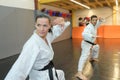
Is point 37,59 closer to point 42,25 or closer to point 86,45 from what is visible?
point 42,25

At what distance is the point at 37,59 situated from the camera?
5.04 feet

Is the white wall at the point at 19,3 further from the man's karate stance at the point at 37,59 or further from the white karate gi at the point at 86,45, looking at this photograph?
the man's karate stance at the point at 37,59

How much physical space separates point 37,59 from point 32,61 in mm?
73

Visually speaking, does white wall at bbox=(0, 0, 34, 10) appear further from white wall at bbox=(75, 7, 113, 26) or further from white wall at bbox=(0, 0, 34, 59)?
white wall at bbox=(75, 7, 113, 26)

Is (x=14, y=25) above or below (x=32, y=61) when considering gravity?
above

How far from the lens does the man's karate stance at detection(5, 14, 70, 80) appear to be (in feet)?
4.71

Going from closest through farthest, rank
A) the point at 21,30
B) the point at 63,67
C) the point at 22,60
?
the point at 22,60 → the point at 63,67 → the point at 21,30

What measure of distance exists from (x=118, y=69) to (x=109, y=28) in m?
8.54

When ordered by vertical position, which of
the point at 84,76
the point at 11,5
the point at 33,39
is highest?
the point at 11,5

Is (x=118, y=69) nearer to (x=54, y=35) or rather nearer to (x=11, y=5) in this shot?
(x=54, y=35)

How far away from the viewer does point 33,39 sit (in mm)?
1532

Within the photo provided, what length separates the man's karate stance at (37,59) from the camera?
4.71 feet

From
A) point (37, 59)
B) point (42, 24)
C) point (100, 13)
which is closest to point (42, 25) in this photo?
point (42, 24)

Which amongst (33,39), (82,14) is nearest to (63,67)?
(33,39)
